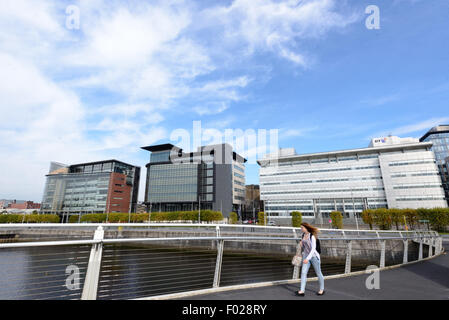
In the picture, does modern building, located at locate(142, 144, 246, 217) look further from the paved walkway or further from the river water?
the paved walkway

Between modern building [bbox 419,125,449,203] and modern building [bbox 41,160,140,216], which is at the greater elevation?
modern building [bbox 419,125,449,203]

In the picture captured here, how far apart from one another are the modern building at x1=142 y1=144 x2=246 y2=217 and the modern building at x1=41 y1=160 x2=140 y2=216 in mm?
24946

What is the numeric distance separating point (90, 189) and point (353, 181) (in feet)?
341

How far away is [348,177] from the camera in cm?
7200

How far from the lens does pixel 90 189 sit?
99.5 meters

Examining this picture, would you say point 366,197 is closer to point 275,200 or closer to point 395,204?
point 395,204

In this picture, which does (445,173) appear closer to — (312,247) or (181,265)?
(312,247)

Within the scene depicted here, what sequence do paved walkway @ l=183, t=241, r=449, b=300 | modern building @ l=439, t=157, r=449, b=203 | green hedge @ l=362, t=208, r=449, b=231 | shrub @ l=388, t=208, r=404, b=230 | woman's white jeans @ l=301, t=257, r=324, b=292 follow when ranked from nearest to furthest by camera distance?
paved walkway @ l=183, t=241, r=449, b=300
woman's white jeans @ l=301, t=257, r=324, b=292
green hedge @ l=362, t=208, r=449, b=231
shrub @ l=388, t=208, r=404, b=230
modern building @ l=439, t=157, r=449, b=203

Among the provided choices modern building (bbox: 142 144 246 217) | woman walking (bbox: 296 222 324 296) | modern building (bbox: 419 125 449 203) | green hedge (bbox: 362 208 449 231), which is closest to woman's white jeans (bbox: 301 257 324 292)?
woman walking (bbox: 296 222 324 296)

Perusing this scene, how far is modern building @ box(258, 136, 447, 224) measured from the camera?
63.1 meters
